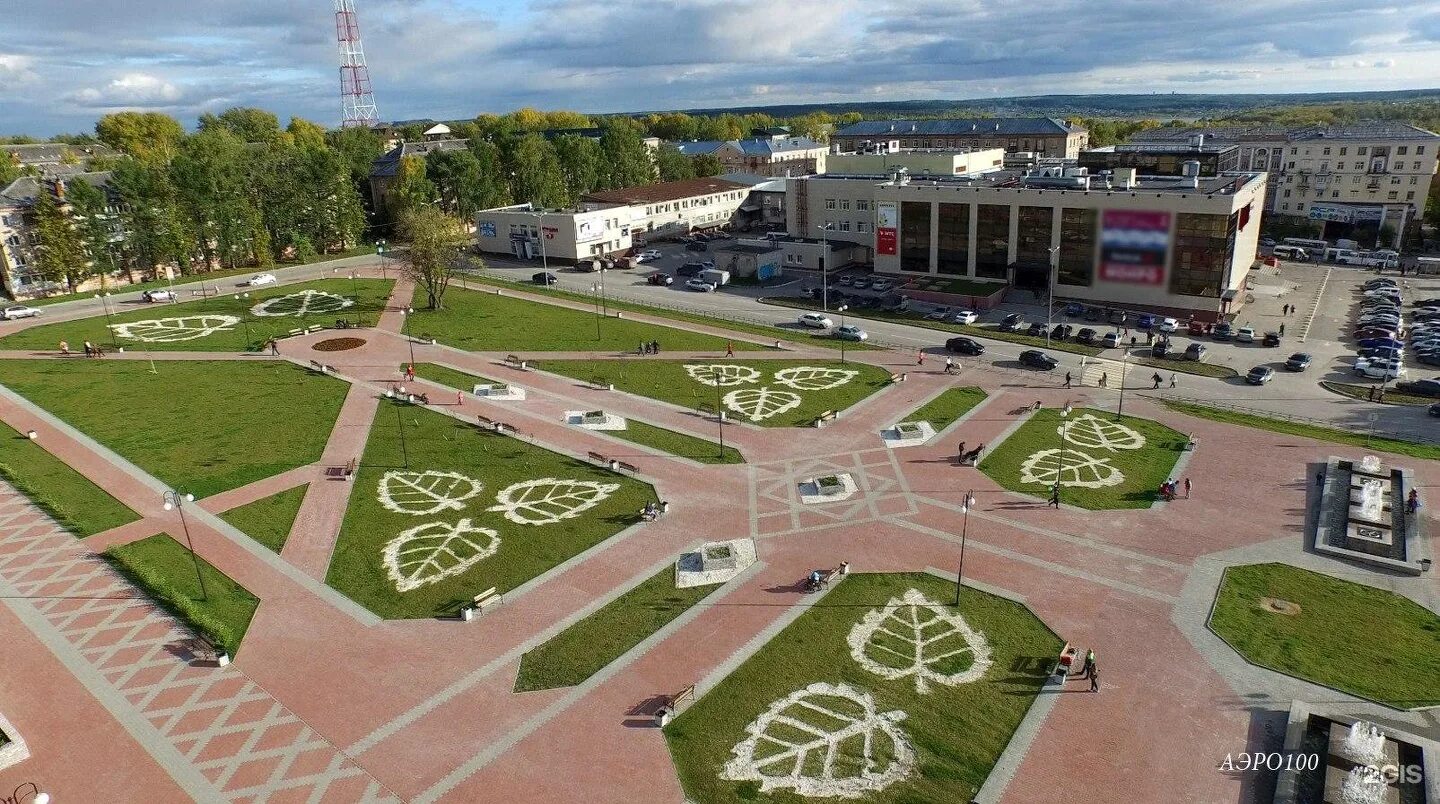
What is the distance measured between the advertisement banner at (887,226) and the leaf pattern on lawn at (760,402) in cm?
3957

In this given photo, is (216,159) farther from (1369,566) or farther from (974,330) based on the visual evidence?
(1369,566)

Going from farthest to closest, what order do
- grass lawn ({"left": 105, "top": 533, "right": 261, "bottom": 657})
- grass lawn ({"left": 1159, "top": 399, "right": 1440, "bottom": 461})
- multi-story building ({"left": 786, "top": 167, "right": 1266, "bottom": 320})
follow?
1. multi-story building ({"left": 786, "top": 167, "right": 1266, "bottom": 320})
2. grass lawn ({"left": 1159, "top": 399, "right": 1440, "bottom": 461})
3. grass lawn ({"left": 105, "top": 533, "right": 261, "bottom": 657})

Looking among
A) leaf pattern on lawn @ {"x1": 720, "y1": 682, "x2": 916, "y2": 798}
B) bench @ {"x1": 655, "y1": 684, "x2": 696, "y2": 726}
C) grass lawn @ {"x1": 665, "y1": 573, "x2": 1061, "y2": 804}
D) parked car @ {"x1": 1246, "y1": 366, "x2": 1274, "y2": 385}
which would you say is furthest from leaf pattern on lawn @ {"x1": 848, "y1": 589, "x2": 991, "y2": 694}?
parked car @ {"x1": 1246, "y1": 366, "x2": 1274, "y2": 385}

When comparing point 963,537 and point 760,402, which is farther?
point 760,402

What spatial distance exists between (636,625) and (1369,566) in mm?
32095

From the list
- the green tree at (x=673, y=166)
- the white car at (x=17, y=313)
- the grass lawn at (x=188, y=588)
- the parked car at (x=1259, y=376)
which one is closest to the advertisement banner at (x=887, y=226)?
the parked car at (x=1259, y=376)

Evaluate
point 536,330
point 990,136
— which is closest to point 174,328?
point 536,330

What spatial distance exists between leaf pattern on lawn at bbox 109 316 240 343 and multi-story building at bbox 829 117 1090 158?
118 metres

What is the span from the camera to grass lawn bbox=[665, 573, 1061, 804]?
2411 centimetres

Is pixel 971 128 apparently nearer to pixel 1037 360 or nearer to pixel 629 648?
pixel 1037 360

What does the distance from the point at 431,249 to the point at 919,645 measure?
6201 centimetres

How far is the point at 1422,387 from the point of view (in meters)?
54.2

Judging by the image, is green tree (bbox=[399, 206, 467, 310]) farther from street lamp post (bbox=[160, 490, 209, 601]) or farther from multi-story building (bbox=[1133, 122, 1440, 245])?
multi-story building (bbox=[1133, 122, 1440, 245])

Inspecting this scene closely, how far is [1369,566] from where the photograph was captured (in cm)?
3484
